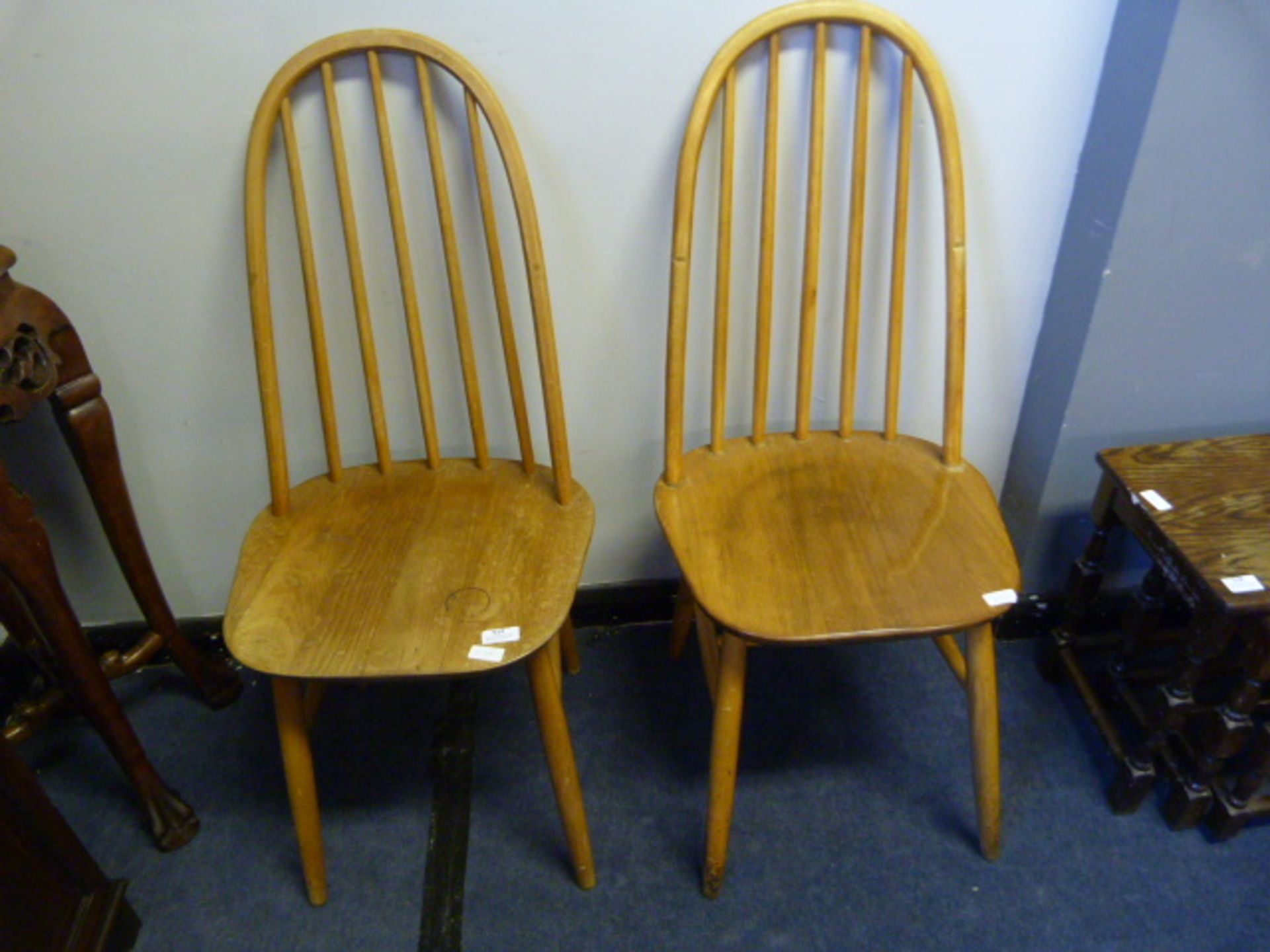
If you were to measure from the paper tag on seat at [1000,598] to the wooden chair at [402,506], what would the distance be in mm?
435

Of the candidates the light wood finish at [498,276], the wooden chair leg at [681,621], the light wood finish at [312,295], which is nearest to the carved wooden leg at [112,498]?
the light wood finish at [312,295]

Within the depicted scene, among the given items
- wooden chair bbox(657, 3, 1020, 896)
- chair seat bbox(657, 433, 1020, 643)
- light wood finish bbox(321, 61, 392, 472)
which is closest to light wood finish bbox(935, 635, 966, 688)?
wooden chair bbox(657, 3, 1020, 896)

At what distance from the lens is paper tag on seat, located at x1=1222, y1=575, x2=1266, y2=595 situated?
971 millimetres

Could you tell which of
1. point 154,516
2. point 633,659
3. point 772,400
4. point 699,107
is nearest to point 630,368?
point 772,400

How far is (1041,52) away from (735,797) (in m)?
1.01

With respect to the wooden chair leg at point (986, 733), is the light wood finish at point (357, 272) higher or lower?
higher

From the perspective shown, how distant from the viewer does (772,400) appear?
126cm

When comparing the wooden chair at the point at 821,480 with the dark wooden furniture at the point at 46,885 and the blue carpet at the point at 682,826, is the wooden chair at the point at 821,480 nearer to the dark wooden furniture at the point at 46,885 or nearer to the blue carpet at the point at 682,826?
the blue carpet at the point at 682,826

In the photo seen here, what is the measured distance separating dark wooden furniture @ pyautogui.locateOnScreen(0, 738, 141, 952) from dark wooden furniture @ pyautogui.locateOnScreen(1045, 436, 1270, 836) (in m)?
1.27

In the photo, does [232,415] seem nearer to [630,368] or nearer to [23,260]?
[23,260]

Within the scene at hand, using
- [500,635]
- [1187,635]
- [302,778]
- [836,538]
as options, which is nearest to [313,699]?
[302,778]

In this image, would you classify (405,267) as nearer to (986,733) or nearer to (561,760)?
(561,760)

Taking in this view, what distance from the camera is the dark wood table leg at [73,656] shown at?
95 centimetres

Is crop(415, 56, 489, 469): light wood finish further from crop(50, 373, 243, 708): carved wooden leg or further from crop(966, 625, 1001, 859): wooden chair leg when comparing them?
crop(966, 625, 1001, 859): wooden chair leg
